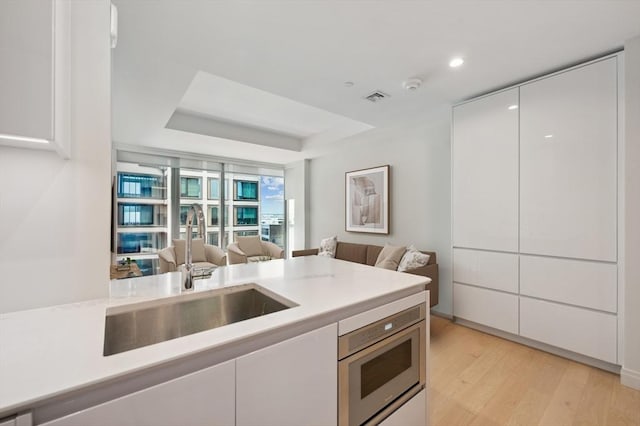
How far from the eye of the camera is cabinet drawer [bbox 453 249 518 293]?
2.68 meters

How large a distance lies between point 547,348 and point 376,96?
118 inches

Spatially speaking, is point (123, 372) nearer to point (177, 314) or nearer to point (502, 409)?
point (177, 314)

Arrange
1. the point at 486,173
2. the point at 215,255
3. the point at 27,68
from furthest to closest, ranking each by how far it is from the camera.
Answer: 1. the point at 215,255
2. the point at 486,173
3. the point at 27,68

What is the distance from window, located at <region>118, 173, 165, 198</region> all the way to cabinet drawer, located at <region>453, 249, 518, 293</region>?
208 inches

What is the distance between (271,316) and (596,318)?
2768 millimetres

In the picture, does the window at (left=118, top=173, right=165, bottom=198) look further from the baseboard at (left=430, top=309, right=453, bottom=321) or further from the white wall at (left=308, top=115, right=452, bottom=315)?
the baseboard at (left=430, top=309, right=453, bottom=321)

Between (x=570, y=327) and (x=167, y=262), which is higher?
(x=167, y=262)

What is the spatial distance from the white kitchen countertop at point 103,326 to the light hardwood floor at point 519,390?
104cm

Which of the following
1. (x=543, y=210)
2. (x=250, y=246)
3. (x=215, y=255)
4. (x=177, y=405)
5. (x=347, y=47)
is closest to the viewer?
(x=177, y=405)

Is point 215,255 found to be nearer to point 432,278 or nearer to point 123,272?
point 123,272

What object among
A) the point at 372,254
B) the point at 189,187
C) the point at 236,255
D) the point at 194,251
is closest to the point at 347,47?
the point at 372,254

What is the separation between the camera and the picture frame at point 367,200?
14.2 feet

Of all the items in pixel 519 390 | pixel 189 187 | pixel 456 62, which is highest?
pixel 456 62

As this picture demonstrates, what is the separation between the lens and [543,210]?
246 centimetres
